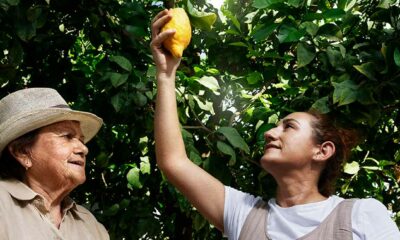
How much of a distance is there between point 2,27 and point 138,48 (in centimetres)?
57

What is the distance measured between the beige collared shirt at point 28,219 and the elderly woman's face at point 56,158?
69 millimetres

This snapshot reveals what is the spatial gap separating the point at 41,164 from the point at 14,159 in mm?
110

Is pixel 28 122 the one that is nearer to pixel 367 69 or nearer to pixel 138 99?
pixel 138 99

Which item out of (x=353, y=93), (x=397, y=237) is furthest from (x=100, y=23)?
(x=397, y=237)

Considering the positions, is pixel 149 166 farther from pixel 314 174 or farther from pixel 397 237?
pixel 397 237

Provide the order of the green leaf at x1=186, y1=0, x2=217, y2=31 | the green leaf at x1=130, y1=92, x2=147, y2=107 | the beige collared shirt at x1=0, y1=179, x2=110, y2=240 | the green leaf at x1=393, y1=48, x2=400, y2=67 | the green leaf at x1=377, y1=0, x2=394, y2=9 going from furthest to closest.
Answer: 1. the green leaf at x1=130, y1=92, x2=147, y2=107
2. the green leaf at x1=377, y1=0, x2=394, y2=9
3. the green leaf at x1=393, y1=48, x2=400, y2=67
4. the green leaf at x1=186, y1=0, x2=217, y2=31
5. the beige collared shirt at x1=0, y1=179, x2=110, y2=240

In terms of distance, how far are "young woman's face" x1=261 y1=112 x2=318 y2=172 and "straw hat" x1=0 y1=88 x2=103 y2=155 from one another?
642mm

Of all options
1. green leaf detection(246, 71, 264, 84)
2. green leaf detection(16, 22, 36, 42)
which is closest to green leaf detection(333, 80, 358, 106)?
green leaf detection(246, 71, 264, 84)

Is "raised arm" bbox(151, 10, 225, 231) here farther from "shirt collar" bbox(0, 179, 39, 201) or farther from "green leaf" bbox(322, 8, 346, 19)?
"green leaf" bbox(322, 8, 346, 19)

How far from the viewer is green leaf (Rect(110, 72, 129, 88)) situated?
2.39m

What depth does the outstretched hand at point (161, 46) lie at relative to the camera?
191 centimetres

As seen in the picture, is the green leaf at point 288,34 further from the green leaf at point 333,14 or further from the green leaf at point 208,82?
the green leaf at point 208,82

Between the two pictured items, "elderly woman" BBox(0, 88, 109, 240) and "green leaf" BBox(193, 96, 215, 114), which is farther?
"green leaf" BBox(193, 96, 215, 114)

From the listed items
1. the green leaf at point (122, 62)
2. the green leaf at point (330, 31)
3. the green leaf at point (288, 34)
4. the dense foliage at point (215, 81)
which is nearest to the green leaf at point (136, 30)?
the dense foliage at point (215, 81)
